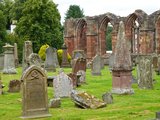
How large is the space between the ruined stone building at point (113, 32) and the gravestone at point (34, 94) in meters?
24.0

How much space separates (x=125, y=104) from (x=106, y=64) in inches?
975

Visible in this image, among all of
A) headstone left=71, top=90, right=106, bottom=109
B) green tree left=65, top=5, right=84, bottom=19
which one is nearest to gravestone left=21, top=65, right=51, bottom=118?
headstone left=71, top=90, right=106, bottom=109

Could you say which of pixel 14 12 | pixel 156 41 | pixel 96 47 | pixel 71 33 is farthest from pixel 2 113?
pixel 14 12

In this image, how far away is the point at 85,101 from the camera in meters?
11.7

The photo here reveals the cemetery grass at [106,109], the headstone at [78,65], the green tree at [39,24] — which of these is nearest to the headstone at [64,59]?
the headstone at [78,65]

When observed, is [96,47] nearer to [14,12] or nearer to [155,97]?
[14,12]

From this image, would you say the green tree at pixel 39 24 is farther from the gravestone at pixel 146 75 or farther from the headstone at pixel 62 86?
the headstone at pixel 62 86

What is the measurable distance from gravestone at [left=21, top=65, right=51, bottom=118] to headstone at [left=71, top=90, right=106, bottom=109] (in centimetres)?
137

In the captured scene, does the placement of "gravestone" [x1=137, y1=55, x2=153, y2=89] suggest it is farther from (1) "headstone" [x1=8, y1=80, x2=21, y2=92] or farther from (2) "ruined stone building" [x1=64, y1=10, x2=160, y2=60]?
(2) "ruined stone building" [x1=64, y1=10, x2=160, y2=60]

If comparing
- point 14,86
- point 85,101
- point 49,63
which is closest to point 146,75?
point 14,86

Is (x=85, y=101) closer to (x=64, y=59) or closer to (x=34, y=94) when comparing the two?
(x=34, y=94)

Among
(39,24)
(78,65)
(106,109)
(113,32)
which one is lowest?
(106,109)

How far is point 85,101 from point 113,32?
27.6 meters

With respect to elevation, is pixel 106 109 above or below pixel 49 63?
below
